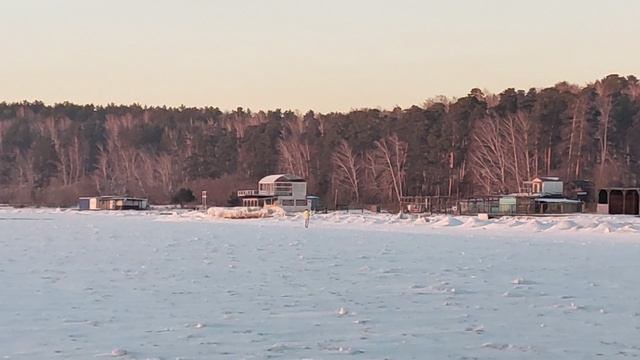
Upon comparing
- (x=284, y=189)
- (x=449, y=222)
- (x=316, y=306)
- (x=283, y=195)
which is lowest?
(x=316, y=306)

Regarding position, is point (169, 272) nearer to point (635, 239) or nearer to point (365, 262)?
point (365, 262)

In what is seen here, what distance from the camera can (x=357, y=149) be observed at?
10350 cm

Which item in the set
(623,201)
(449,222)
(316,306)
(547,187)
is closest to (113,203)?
(547,187)

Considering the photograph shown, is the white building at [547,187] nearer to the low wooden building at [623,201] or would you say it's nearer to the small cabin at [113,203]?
the low wooden building at [623,201]

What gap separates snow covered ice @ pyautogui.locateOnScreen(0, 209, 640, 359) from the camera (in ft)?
27.8

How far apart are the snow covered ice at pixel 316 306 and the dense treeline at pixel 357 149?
67.5m

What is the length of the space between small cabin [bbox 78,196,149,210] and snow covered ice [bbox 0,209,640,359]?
73.0 m

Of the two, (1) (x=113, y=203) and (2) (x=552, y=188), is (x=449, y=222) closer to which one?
(2) (x=552, y=188)

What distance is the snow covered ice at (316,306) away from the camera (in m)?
8.46

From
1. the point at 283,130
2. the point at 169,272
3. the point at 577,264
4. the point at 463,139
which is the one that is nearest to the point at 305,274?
the point at 169,272

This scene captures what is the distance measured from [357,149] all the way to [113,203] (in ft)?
99.4

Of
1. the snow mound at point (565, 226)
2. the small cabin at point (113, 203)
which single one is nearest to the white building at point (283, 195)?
the small cabin at point (113, 203)

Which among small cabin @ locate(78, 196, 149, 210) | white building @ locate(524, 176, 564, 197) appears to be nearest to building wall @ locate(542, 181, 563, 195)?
white building @ locate(524, 176, 564, 197)

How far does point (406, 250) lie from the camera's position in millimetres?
23719
